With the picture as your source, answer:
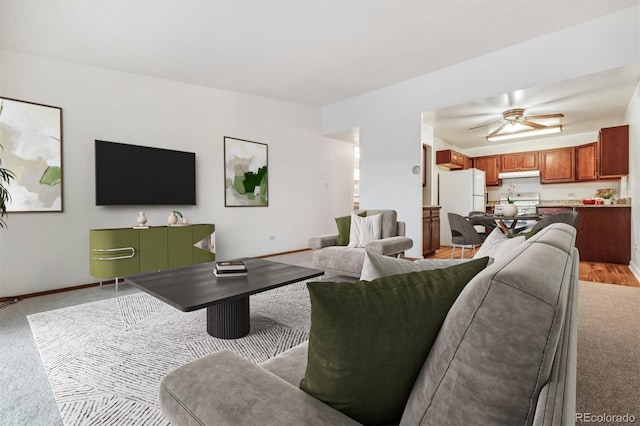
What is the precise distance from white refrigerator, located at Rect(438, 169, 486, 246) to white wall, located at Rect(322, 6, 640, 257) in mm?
1809

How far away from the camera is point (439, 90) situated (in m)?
4.74

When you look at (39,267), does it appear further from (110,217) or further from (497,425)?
(497,425)

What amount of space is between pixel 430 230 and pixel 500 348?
18.0 ft

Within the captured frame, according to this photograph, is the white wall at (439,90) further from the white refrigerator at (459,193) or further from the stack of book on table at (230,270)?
the stack of book on table at (230,270)

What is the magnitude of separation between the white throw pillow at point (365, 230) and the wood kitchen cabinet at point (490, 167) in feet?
17.5

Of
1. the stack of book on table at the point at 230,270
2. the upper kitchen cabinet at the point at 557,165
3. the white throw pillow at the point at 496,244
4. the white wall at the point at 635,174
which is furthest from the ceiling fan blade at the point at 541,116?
the stack of book on table at the point at 230,270

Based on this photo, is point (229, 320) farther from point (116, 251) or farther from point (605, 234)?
point (605, 234)

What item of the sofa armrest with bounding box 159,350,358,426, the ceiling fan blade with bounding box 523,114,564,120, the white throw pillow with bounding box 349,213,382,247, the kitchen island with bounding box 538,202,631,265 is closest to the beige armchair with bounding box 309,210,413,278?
the white throw pillow with bounding box 349,213,382,247

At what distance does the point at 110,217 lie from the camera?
406 cm

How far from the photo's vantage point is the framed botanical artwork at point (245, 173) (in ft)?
17.1

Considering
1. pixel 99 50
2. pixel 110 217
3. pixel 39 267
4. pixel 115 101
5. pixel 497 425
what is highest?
pixel 99 50

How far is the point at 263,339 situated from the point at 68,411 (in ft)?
3.53

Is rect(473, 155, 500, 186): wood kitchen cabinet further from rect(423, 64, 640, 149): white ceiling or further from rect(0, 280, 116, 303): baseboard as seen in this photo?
rect(0, 280, 116, 303): baseboard

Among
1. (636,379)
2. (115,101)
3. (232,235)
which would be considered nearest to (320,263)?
(232,235)
